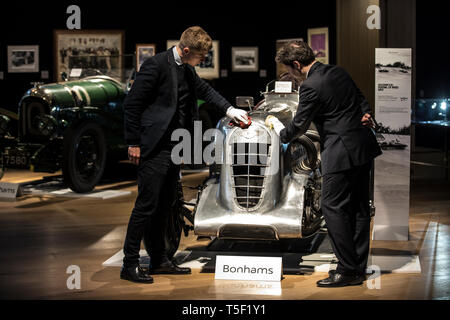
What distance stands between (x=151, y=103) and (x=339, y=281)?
1503mm

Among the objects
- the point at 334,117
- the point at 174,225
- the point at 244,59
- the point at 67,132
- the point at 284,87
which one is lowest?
the point at 174,225

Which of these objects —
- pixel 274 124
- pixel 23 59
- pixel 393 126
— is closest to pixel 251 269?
pixel 274 124

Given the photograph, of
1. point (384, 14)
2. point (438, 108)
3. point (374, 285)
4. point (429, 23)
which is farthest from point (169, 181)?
point (429, 23)

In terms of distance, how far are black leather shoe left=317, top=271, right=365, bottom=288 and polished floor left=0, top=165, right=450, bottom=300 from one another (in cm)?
4

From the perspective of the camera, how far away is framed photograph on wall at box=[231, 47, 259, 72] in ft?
40.8

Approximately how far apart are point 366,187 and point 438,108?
5279mm

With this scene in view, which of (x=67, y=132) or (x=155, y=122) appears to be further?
(x=67, y=132)

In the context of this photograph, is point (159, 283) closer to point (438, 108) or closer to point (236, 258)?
point (236, 258)

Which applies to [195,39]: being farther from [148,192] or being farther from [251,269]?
[251,269]

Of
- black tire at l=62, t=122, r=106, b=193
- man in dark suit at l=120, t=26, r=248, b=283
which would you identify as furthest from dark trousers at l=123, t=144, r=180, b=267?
black tire at l=62, t=122, r=106, b=193

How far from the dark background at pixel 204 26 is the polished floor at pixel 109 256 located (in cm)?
503

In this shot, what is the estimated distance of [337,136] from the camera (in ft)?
13.2

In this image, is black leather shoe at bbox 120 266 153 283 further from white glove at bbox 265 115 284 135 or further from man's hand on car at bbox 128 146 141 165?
white glove at bbox 265 115 284 135

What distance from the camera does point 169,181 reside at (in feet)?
13.9
